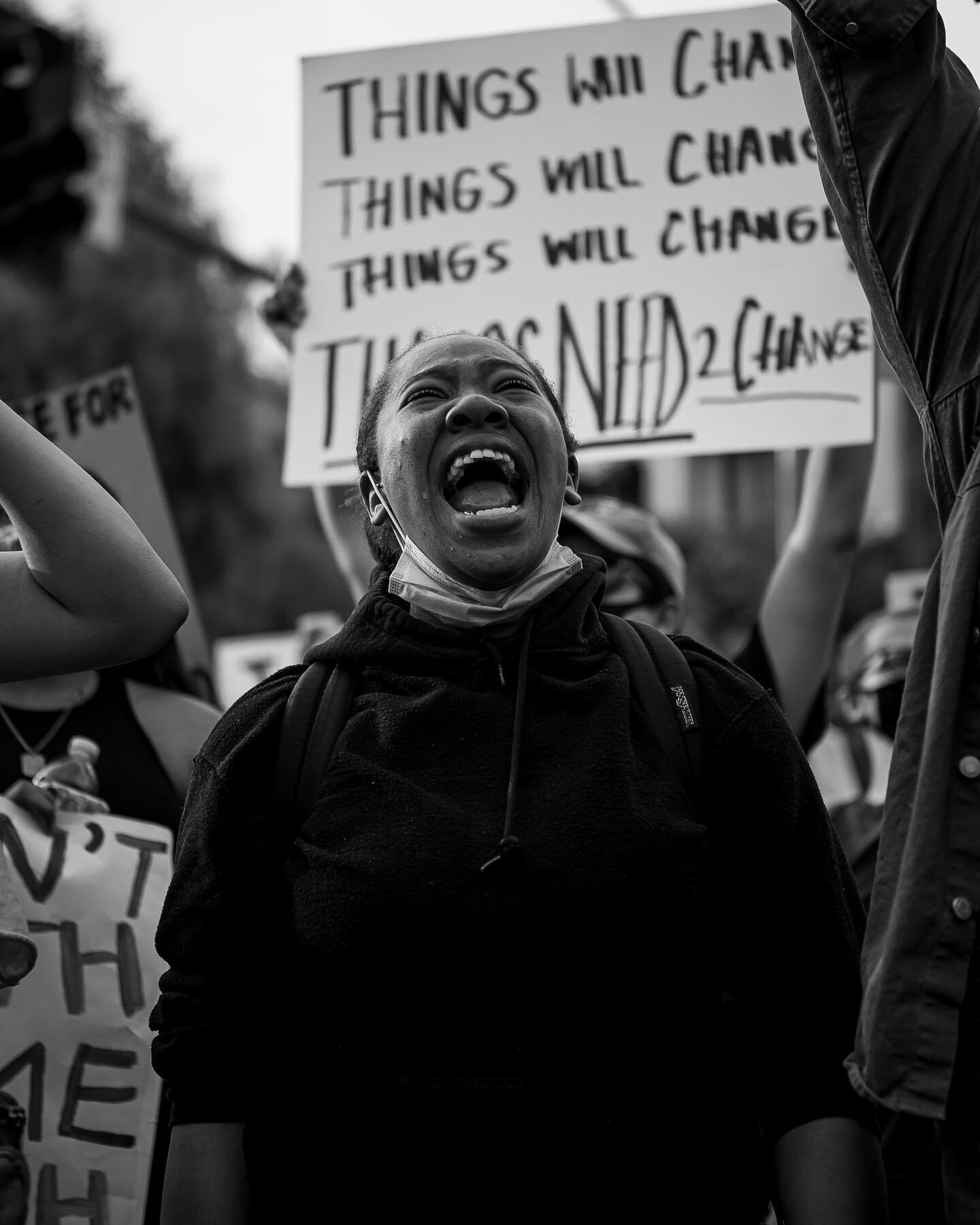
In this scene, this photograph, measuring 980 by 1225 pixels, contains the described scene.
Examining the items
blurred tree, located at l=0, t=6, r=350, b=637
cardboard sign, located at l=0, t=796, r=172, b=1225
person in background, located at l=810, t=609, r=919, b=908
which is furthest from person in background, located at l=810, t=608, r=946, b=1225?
blurred tree, located at l=0, t=6, r=350, b=637

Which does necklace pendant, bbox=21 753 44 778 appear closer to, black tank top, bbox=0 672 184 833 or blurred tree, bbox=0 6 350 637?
black tank top, bbox=0 672 184 833

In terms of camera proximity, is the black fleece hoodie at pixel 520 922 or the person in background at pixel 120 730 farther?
the person in background at pixel 120 730

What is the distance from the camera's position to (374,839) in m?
1.91

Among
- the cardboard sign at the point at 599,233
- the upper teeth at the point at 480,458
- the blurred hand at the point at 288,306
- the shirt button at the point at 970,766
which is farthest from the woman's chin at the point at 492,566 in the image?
the blurred hand at the point at 288,306

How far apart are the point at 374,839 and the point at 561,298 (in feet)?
7.48

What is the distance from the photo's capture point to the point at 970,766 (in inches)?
65.2

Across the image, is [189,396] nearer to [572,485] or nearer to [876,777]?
[876,777]

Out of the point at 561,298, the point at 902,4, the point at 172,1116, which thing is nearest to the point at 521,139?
the point at 561,298

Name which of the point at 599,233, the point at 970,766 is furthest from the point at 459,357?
the point at 599,233

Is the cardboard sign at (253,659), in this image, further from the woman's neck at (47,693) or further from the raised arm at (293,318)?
the woman's neck at (47,693)

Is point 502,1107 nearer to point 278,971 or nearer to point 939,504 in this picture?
point 278,971

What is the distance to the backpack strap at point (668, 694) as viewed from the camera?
6.51ft

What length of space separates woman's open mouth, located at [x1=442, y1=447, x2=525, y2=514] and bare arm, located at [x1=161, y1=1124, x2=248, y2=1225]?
836 millimetres

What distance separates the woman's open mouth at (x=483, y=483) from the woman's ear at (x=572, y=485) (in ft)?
0.38
